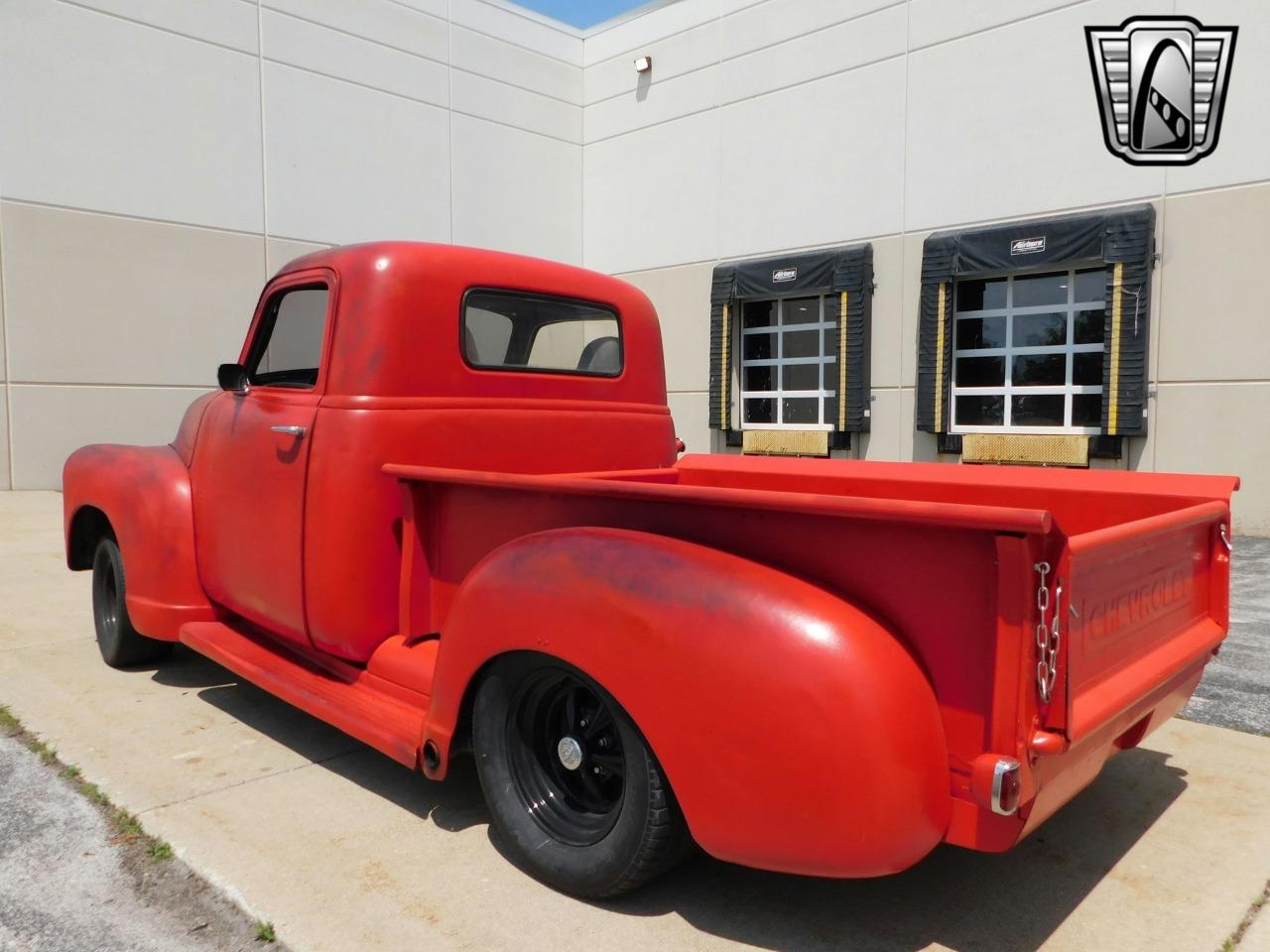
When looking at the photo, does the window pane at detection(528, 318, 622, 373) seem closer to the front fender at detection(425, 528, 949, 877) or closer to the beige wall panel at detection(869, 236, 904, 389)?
the front fender at detection(425, 528, 949, 877)

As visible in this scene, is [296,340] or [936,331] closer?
[296,340]

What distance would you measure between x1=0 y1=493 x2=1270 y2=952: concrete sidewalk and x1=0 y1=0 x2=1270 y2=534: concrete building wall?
727 cm

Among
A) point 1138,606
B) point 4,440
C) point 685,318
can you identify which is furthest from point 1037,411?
point 4,440

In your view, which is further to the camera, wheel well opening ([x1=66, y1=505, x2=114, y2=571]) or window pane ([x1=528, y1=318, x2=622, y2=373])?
wheel well opening ([x1=66, y1=505, x2=114, y2=571])

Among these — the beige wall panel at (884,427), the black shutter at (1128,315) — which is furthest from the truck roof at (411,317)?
the beige wall panel at (884,427)

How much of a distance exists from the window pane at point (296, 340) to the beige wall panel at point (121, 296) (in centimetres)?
848

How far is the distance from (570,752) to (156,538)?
2425 millimetres

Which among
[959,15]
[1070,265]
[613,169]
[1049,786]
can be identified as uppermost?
[959,15]

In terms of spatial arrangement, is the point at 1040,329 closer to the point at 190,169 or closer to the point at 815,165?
the point at 815,165

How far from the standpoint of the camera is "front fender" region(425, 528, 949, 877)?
1.96 metres

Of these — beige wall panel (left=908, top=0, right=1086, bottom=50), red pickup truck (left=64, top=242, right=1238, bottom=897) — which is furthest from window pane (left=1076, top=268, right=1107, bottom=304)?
red pickup truck (left=64, top=242, right=1238, bottom=897)

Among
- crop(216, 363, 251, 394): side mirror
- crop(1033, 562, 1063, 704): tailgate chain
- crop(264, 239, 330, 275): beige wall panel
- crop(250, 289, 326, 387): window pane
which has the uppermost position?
crop(264, 239, 330, 275): beige wall panel

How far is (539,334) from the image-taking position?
12.8ft

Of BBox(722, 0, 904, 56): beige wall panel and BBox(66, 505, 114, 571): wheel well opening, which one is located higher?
BBox(722, 0, 904, 56): beige wall panel
